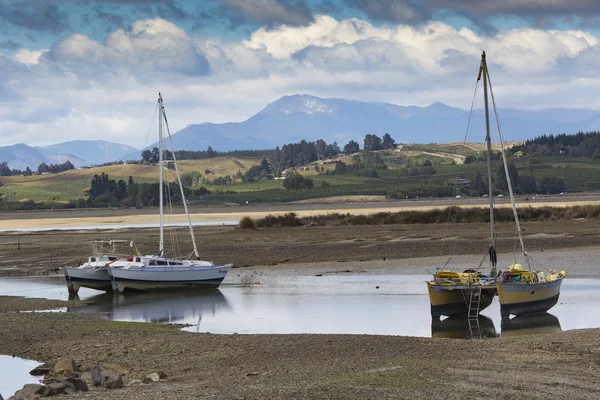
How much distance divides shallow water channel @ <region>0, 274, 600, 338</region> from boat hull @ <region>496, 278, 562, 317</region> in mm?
416

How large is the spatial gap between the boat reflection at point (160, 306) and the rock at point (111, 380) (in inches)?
548

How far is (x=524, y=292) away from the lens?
109 feet

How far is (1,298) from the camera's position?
140 feet

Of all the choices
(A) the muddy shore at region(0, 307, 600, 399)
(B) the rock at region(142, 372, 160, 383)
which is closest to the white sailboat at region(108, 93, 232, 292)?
(A) the muddy shore at region(0, 307, 600, 399)

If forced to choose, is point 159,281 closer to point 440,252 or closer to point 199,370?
point 440,252

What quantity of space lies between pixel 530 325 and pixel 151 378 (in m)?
15.1

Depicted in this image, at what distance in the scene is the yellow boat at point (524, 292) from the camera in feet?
108

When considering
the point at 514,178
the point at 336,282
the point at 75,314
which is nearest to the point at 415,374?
the point at 75,314

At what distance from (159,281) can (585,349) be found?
1049 inches

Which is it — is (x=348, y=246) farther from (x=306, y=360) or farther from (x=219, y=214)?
(x=219, y=214)

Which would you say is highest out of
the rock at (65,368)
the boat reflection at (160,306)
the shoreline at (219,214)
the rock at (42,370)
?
the rock at (65,368)

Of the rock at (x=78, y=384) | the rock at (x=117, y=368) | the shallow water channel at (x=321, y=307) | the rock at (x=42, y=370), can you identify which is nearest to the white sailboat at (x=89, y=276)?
the shallow water channel at (x=321, y=307)

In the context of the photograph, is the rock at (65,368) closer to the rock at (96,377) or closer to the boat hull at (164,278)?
the rock at (96,377)

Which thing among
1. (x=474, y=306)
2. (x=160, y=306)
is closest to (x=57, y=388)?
(x=474, y=306)
